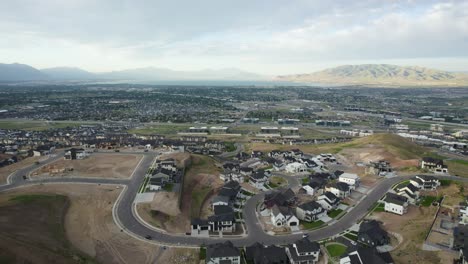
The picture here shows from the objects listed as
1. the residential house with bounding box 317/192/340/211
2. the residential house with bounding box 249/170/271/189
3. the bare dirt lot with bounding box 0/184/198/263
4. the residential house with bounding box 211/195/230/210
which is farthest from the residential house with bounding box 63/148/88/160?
the residential house with bounding box 317/192/340/211

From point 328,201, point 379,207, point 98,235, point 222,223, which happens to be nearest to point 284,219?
point 222,223

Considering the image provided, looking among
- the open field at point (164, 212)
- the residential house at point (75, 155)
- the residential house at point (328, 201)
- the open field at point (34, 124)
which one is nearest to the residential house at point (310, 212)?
the residential house at point (328, 201)

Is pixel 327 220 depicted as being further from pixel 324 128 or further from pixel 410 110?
pixel 410 110

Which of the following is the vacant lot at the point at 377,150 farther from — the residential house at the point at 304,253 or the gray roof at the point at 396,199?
the residential house at the point at 304,253

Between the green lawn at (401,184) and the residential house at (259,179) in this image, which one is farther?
the residential house at (259,179)

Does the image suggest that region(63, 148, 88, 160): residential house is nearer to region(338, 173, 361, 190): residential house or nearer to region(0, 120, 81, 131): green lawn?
region(338, 173, 361, 190): residential house

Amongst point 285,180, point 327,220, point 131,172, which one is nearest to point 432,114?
point 285,180
